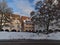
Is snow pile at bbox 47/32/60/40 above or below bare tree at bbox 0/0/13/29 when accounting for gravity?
below

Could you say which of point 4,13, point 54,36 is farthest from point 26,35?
point 4,13

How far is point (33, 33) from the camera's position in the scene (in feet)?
→ 28.3

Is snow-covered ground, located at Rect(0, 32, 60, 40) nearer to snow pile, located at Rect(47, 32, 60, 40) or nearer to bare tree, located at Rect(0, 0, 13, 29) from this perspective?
snow pile, located at Rect(47, 32, 60, 40)

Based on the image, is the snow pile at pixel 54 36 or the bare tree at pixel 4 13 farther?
the bare tree at pixel 4 13

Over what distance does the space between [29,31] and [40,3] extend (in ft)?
5.48

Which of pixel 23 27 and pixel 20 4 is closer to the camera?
pixel 23 27

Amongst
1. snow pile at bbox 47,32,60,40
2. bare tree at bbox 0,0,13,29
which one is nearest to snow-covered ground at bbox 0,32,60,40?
snow pile at bbox 47,32,60,40

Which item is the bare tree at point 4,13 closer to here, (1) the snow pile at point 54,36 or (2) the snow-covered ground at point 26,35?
(2) the snow-covered ground at point 26,35

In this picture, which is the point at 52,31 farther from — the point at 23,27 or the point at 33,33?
the point at 23,27

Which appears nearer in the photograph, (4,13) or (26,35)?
(26,35)

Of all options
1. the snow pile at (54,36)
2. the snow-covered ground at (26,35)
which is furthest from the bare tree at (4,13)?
the snow pile at (54,36)

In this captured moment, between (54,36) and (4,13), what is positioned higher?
(4,13)

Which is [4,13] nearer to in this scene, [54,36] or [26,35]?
[26,35]

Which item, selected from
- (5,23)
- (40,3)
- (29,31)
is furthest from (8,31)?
(40,3)
